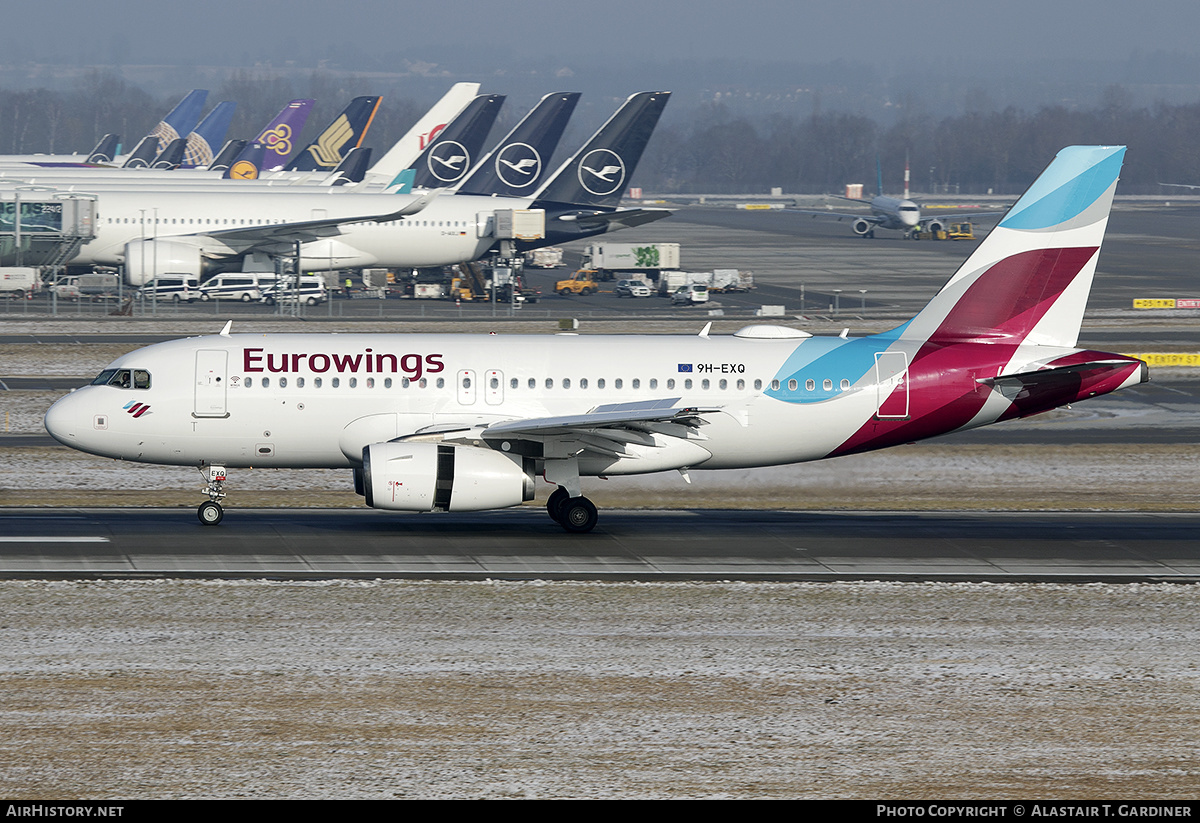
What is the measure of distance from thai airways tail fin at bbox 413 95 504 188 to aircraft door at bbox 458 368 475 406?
9212 cm

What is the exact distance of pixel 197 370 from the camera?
35.4 metres

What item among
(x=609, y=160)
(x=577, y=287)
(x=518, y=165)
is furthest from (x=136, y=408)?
(x=518, y=165)

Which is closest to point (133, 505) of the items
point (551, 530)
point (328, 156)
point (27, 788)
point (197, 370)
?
point (197, 370)

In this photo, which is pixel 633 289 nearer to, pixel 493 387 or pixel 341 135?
pixel 493 387

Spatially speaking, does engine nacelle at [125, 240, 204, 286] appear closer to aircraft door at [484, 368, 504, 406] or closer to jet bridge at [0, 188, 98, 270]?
jet bridge at [0, 188, 98, 270]

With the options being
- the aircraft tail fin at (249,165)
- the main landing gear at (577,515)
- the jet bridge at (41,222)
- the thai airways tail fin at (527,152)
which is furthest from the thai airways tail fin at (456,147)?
the main landing gear at (577,515)

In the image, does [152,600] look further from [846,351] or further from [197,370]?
[846,351]

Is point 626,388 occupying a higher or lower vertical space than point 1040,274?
lower

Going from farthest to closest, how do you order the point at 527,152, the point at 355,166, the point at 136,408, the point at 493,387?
the point at 355,166
the point at 527,152
the point at 493,387
the point at 136,408

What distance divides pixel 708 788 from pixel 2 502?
2888 cm

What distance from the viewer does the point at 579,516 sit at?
35750 mm

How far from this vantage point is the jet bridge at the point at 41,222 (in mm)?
92250

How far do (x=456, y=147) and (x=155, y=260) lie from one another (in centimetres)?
3637

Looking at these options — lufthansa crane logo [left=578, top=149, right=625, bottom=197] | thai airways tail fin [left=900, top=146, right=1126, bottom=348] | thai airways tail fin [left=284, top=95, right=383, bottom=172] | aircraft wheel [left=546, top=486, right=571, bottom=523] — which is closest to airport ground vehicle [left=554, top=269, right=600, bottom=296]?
lufthansa crane logo [left=578, top=149, right=625, bottom=197]
